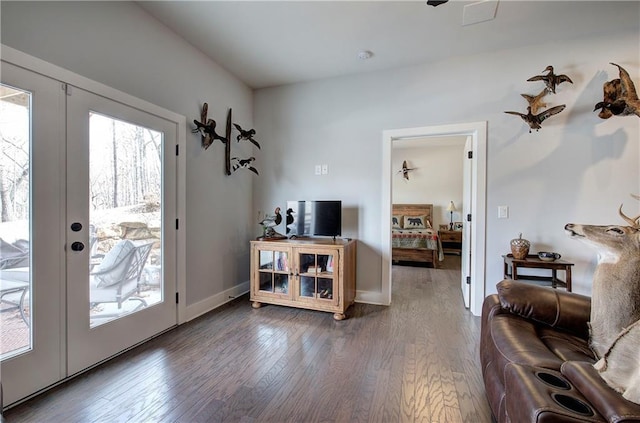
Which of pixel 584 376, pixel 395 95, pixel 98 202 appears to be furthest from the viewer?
pixel 395 95

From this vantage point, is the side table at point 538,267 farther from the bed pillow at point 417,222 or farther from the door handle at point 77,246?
the bed pillow at point 417,222

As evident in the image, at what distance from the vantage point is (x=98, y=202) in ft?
6.78

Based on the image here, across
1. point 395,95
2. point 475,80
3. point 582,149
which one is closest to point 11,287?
point 395,95

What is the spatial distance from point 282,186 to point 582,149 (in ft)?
10.4

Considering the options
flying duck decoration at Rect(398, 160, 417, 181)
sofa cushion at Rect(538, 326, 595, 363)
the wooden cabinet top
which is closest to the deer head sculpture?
sofa cushion at Rect(538, 326, 595, 363)

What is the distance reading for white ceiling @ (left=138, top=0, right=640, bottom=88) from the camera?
2.29 m

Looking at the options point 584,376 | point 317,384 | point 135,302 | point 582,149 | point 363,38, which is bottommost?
point 317,384

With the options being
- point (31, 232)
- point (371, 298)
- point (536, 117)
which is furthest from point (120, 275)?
point (536, 117)

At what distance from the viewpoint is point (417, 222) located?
6.50m

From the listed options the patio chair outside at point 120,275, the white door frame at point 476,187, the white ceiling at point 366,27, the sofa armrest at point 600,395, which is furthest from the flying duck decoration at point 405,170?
the sofa armrest at point 600,395

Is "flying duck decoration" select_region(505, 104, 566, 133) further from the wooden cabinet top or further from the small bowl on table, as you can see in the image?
the wooden cabinet top

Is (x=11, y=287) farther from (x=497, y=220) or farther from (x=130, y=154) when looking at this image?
(x=497, y=220)

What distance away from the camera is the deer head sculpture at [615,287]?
1.23m

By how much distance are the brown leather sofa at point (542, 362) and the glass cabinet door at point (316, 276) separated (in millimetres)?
1520
